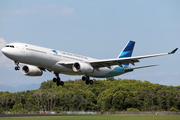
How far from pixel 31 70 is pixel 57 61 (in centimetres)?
550

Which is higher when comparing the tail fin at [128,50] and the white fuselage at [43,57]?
the tail fin at [128,50]

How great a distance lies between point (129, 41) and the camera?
2347 inches

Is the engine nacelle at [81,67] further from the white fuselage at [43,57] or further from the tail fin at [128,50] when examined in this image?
the tail fin at [128,50]

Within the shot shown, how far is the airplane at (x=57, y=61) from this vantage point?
1561 inches

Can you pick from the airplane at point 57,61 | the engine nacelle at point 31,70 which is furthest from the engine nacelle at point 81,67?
the engine nacelle at point 31,70

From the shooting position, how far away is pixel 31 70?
46.6 metres

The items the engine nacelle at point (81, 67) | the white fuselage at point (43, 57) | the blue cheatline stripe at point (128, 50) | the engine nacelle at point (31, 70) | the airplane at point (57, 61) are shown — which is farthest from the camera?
the blue cheatline stripe at point (128, 50)

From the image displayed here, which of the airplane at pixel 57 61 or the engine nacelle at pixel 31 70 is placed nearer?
the airplane at pixel 57 61

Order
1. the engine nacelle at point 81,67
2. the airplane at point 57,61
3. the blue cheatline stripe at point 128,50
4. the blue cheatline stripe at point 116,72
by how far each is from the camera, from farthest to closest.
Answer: the blue cheatline stripe at point 128,50 → the blue cheatline stripe at point 116,72 → the engine nacelle at point 81,67 → the airplane at point 57,61

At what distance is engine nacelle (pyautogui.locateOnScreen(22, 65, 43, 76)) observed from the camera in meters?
46.7

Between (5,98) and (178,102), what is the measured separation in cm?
6520

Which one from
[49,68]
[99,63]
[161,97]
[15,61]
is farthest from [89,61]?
[161,97]

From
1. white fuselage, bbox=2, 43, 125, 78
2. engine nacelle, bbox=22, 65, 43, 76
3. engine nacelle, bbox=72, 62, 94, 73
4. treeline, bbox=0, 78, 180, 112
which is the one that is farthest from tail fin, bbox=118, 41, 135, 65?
treeline, bbox=0, 78, 180, 112

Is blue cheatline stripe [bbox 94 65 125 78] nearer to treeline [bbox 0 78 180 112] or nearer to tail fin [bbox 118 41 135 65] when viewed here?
tail fin [bbox 118 41 135 65]
